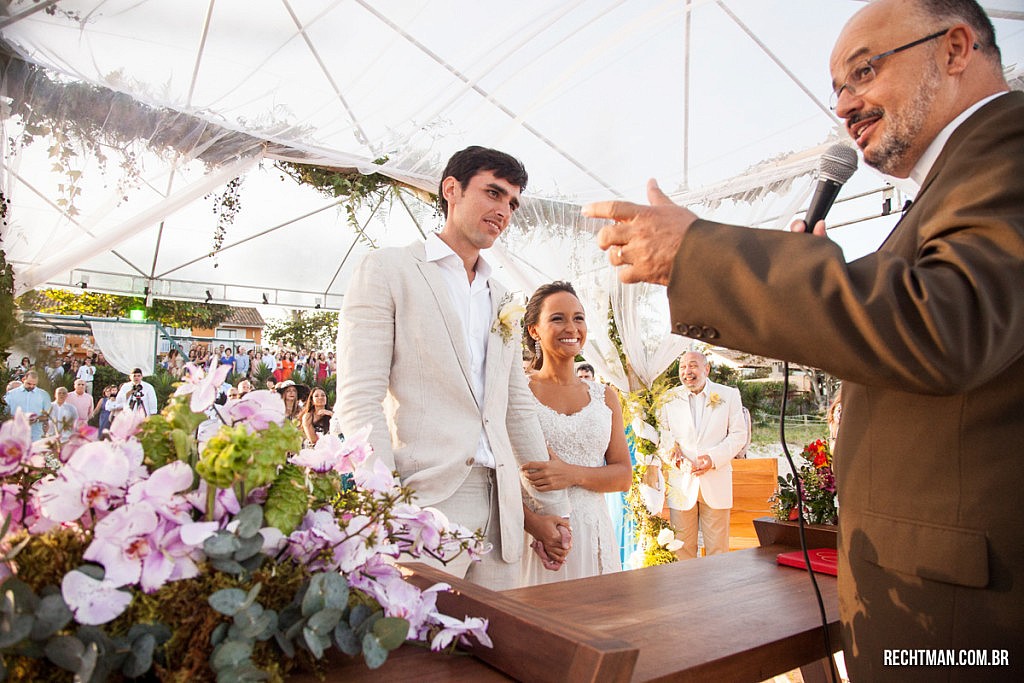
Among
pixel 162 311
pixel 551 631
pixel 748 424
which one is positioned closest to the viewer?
pixel 551 631

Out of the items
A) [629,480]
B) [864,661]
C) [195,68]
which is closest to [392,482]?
[864,661]

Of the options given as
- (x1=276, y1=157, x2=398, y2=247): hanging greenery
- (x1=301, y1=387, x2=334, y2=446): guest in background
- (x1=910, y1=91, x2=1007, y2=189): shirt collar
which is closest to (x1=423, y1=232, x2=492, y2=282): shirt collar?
(x1=910, y1=91, x2=1007, y2=189): shirt collar

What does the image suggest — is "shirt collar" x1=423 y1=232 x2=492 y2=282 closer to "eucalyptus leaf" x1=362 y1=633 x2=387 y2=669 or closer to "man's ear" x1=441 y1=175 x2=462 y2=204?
"man's ear" x1=441 y1=175 x2=462 y2=204

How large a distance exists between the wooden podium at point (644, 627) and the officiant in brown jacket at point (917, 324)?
0.21 m

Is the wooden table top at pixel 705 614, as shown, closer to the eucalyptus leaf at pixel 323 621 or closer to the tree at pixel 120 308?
the eucalyptus leaf at pixel 323 621

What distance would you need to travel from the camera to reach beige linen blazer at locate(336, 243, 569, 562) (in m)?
2.21

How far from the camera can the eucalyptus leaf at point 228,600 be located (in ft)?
2.41

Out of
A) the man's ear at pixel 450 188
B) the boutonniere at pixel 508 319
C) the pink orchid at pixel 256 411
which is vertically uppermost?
the man's ear at pixel 450 188

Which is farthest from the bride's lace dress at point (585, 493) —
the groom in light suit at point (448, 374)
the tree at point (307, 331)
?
the tree at point (307, 331)

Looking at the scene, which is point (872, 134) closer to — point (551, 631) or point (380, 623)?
point (551, 631)

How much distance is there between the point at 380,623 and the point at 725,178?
6.65 metres

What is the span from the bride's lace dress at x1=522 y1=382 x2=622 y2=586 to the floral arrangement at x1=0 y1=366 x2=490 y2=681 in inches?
102

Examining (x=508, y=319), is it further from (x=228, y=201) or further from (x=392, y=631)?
(x=228, y=201)

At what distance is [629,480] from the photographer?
3.75m
